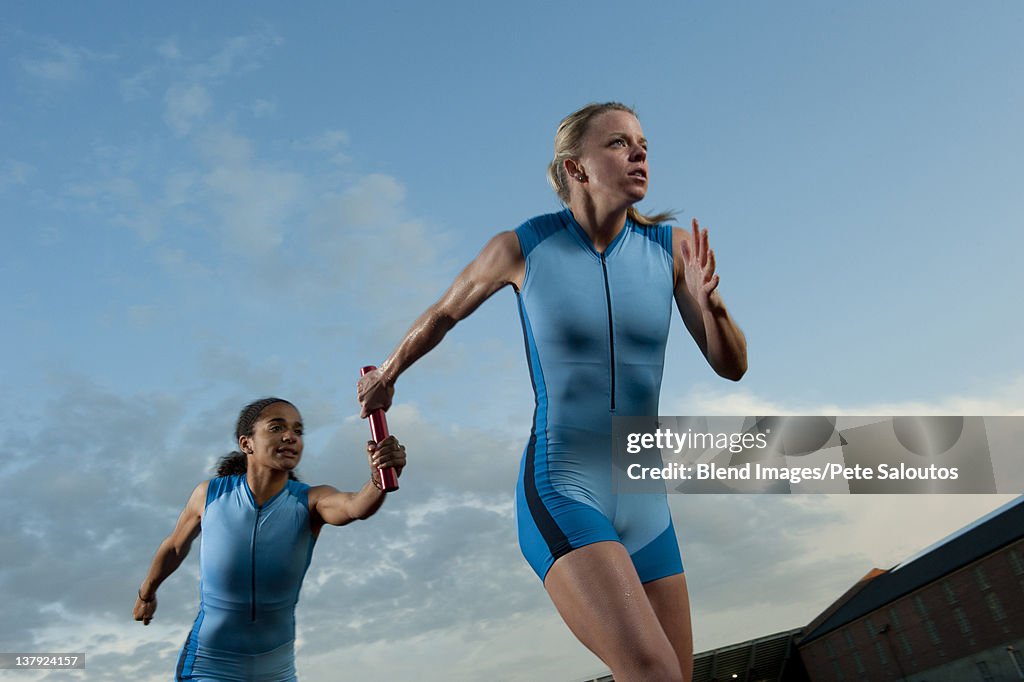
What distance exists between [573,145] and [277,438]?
3345 millimetres

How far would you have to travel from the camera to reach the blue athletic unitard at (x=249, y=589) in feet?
19.1

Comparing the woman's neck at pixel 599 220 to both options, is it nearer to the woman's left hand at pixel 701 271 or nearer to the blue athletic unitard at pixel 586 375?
the blue athletic unitard at pixel 586 375

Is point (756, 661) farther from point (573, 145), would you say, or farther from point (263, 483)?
point (573, 145)

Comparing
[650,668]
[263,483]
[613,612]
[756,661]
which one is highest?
[756,661]

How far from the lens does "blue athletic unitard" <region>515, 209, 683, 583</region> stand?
3.65 metres

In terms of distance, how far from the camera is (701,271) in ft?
12.8

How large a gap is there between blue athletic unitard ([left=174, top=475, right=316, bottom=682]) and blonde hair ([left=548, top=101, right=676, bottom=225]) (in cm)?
323

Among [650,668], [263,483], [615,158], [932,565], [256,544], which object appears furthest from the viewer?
[932,565]

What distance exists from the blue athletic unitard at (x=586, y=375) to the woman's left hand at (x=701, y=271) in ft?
0.48

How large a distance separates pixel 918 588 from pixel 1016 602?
925 cm

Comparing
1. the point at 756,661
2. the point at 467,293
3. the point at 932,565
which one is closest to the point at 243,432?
the point at 467,293

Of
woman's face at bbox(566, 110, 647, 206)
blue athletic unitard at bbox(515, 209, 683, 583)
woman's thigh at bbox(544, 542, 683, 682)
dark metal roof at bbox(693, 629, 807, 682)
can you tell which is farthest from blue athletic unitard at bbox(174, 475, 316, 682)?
dark metal roof at bbox(693, 629, 807, 682)

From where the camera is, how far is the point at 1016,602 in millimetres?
55750

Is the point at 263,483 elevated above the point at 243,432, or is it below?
below
